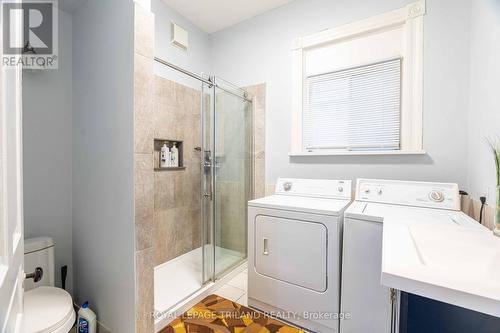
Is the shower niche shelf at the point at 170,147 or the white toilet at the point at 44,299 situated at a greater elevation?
the shower niche shelf at the point at 170,147

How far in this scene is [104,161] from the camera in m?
1.51

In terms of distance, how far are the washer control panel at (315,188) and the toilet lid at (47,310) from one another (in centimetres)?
174

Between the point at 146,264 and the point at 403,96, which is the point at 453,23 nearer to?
the point at 403,96

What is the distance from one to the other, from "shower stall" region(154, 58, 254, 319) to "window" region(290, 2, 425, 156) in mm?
639

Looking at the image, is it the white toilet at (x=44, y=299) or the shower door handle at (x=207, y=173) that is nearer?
the white toilet at (x=44, y=299)

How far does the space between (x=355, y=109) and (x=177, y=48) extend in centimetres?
196

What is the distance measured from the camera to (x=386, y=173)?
190 cm

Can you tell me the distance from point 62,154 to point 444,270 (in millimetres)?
2427

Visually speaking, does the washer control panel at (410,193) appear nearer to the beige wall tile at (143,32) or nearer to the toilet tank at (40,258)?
the beige wall tile at (143,32)

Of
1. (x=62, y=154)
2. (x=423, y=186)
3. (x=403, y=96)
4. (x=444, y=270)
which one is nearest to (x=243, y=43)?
(x=403, y=96)

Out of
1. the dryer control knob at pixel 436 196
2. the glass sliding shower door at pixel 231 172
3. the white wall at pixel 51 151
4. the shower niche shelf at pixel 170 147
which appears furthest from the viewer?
the shower niche shelf at pixel 170 147

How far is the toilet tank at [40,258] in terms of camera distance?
1.54m

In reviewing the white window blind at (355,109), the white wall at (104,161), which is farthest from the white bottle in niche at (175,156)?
the white window blind at (355,109)

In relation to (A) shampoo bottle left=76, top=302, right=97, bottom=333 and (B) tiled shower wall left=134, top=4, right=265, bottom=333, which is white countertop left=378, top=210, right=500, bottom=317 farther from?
(A) shampoo bottle left=76, top=302, right=97, bottom=333
